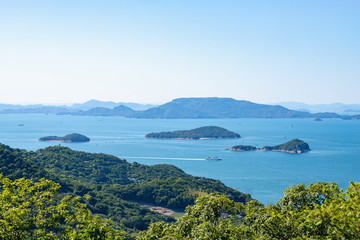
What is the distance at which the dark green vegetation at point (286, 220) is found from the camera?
5.95 m

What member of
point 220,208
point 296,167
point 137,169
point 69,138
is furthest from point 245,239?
point 69,138

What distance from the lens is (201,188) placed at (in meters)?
44.4

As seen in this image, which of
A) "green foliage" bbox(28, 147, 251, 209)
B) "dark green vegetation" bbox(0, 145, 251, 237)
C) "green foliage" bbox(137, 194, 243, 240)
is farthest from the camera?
"green foliage" bbox(28, 147, 251, 209)

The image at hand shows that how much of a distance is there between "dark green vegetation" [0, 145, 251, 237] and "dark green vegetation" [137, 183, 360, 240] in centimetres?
887

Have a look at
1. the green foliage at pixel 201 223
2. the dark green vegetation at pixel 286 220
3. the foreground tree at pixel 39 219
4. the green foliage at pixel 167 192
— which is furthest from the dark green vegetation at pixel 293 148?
the foreground tree at pixel 39 219

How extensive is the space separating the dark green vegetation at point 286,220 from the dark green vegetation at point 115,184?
887 cm

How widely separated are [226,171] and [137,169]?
2010cm

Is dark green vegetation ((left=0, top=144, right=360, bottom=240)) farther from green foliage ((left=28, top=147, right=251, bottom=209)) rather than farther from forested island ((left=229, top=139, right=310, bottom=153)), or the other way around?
forested island ((left=229, top=139, right=310, bottom=153))

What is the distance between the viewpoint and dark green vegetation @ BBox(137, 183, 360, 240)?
5.95 meters

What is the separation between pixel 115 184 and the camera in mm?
47000

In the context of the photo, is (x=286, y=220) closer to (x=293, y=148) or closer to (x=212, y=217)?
(x=212, y=217)

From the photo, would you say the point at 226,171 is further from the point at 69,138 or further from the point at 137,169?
the point at 69,138

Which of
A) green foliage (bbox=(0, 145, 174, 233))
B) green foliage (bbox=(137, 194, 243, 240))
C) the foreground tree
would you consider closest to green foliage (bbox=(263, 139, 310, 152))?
green foliage (bbox=(0, 145, 174, 233))

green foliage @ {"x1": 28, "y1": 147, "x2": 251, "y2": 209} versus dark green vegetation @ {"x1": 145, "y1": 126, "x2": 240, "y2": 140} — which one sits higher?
dark green vegetation @ {"x1": 145, "y1": 126, "x2": 240, "y2": 140}
